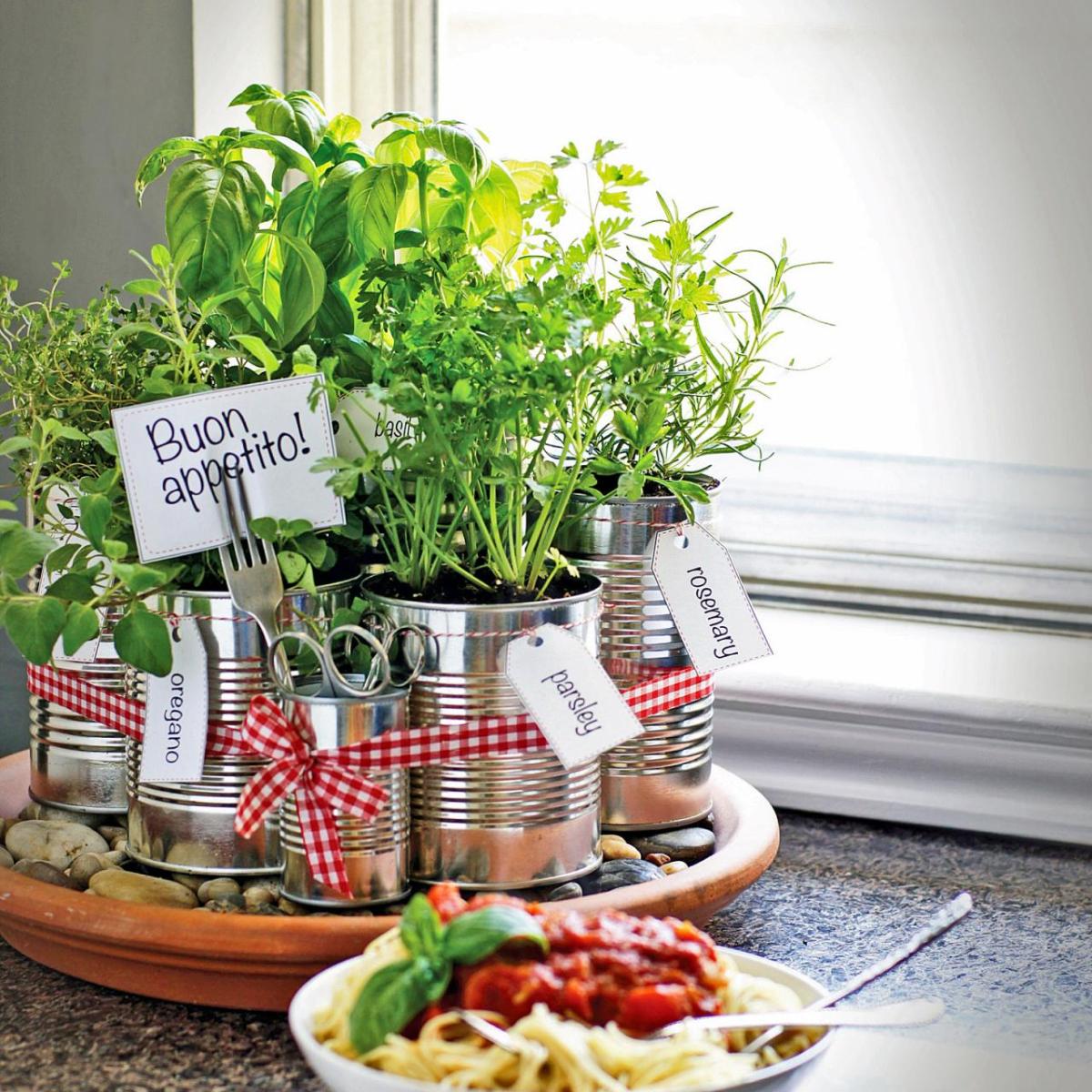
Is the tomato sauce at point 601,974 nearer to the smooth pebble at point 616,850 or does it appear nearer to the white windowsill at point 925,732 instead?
the smooth pebble at point 616,850

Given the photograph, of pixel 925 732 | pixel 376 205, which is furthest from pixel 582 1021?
pixel 925 732

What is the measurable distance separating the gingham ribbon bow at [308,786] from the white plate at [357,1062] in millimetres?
108

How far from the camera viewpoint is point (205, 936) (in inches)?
33.4

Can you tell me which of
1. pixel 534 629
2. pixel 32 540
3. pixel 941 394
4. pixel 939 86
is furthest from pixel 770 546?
pixel 32 540

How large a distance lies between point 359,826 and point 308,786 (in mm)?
40

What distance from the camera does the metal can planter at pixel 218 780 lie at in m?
0.92

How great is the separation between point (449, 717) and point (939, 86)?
802 millimetres

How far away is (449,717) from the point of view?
0.88 meters

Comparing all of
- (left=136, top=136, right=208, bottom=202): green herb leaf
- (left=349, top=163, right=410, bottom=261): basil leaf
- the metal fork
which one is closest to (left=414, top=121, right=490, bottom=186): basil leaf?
(left=349, top=163, right=410, bottom=261): basil leaf

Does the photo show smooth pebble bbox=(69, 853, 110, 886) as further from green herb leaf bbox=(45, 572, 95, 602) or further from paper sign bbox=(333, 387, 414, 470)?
paper sign bbox=(333, 387, 414, 470)

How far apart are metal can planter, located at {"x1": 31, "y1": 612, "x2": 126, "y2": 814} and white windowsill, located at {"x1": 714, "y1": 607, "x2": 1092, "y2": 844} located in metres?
0.53

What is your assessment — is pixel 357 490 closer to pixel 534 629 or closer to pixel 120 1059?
pixel 534 629

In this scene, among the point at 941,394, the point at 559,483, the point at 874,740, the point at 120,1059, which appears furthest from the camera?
the point at 941,394

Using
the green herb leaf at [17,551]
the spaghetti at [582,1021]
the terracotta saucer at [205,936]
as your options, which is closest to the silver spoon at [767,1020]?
the spaghetti at [582,1021]
